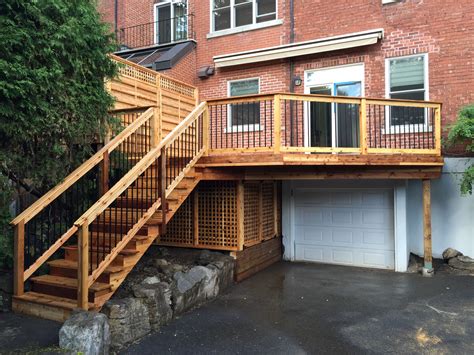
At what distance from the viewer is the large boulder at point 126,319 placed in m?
4.27

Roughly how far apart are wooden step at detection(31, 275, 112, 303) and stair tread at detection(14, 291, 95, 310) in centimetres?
6

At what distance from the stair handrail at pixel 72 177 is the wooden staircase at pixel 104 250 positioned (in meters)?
0.55

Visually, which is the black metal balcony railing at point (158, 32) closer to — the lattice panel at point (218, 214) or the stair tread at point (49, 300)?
the lattice panel at point (218, 214)

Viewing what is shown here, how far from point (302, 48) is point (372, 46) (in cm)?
154

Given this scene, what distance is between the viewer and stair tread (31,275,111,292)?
14.4ft

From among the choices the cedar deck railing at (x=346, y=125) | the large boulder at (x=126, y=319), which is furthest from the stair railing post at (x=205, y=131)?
the large boulder at (x=126, y=319)

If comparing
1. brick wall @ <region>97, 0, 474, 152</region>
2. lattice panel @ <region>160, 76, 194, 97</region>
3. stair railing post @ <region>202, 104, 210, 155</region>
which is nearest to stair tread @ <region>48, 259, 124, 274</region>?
stair railing post @ <region>202, 104, 210, 155</region>

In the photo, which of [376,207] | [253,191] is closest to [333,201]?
[376,207]

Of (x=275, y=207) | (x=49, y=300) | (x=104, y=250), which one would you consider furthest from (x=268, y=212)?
(x=49, y=300)

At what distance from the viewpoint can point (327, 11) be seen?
29.5 feet

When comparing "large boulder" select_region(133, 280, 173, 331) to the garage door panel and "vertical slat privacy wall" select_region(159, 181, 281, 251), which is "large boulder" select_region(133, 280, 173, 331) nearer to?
"vertical slat privacy wall" select_region(159, 181, 281, 251)

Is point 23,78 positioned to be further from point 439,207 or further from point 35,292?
point 439,207

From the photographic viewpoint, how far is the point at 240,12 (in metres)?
10.2

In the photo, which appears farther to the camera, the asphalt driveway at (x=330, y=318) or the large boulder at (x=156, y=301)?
the large boulder at (x=156, y=301)
